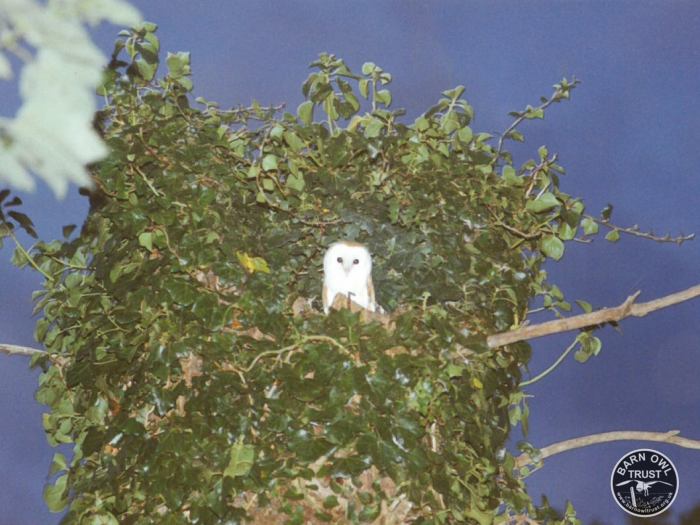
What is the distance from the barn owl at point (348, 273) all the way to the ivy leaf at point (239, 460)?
30.8 inches

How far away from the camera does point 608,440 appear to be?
139 inches

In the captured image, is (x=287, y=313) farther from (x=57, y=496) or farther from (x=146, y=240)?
(x=57, y=496)

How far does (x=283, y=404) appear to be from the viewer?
2834 mm

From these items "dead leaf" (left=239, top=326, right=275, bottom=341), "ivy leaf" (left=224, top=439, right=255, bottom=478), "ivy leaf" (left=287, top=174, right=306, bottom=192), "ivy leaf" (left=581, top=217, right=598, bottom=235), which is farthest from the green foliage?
"ivy leaf" (left=581, top=217, right=598, bottom=235)

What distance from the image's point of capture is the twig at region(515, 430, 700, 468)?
3488 mm

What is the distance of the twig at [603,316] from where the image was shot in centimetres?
294

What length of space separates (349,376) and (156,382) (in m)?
0.69

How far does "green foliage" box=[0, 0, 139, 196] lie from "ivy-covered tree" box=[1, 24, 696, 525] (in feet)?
6.58

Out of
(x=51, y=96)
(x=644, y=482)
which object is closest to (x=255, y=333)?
(x=51, y=96)

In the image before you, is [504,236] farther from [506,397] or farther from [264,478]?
[264,478]

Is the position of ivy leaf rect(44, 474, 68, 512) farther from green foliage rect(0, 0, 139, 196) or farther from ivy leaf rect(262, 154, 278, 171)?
green foliage rect(0, 0, 139, 196)

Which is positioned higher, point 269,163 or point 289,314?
point 269,163

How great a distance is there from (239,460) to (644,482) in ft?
9.48

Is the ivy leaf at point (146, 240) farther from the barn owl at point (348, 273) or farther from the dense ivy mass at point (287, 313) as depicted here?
the barn owl at point (348, 273)
